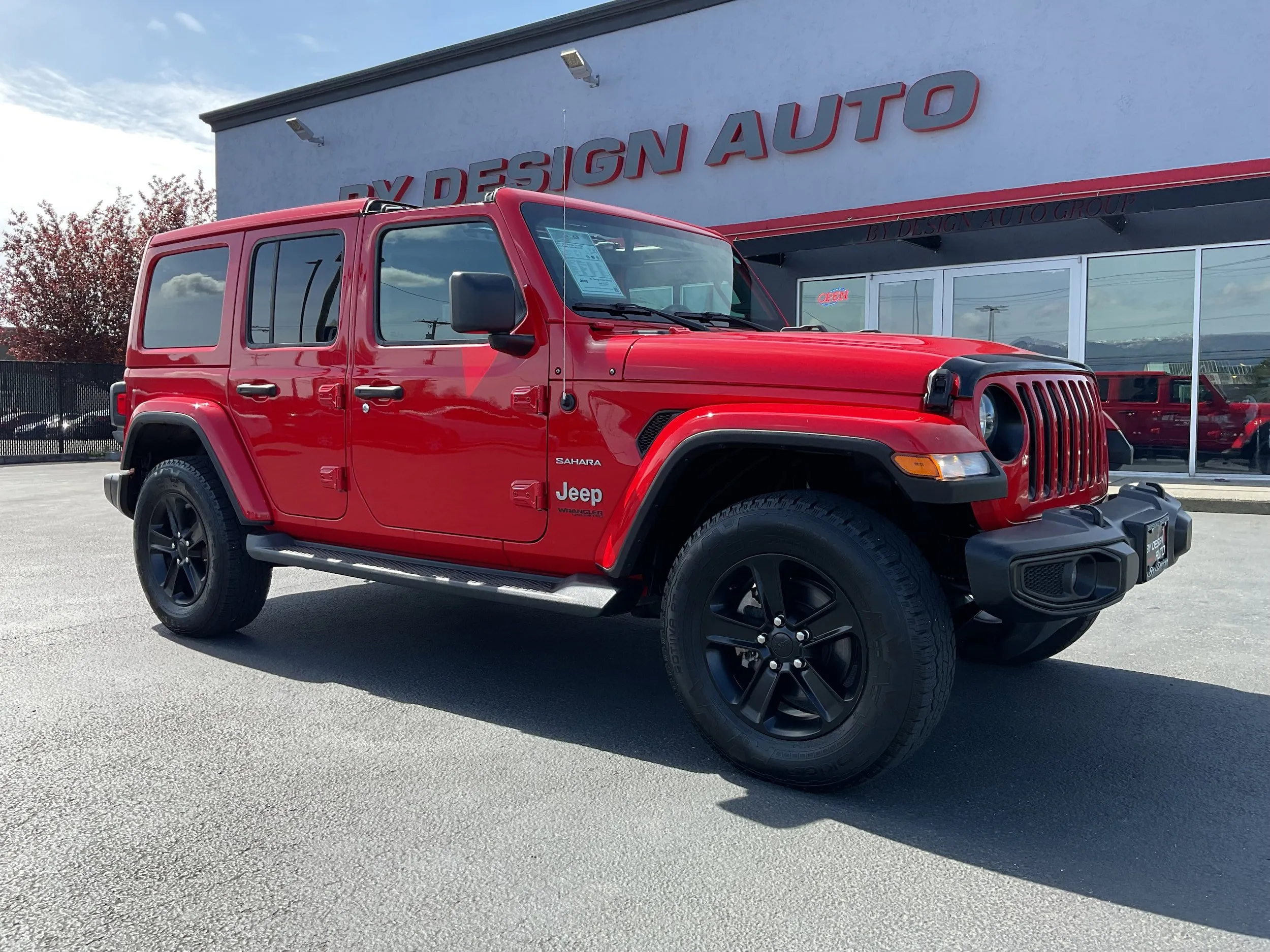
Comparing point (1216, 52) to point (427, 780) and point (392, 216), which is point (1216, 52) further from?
point (427, 780)

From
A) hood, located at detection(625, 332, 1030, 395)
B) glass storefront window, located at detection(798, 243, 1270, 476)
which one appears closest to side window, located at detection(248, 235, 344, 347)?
hood, located at detection(625, 332, 1030, 395)

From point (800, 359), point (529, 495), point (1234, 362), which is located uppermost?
point (1234, 362)

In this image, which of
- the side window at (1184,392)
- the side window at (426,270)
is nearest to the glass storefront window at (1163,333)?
the side window at (1184,392)

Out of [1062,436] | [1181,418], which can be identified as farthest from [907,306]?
[1062,436]

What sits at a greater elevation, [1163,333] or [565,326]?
[1163,333]

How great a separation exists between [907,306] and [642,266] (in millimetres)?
9957

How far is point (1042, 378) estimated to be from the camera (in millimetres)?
3391

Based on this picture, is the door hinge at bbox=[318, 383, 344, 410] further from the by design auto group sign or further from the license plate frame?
the by design auto group sign

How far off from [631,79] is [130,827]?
13.6 m

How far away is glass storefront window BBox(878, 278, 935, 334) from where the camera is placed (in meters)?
13.2

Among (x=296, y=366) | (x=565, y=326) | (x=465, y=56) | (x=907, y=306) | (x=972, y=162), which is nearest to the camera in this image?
(x=565, y=326)

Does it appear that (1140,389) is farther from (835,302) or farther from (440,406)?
(440,406)

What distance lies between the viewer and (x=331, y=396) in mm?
4367

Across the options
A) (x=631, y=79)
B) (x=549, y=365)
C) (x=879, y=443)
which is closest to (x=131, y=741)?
(x=549, y=365)
